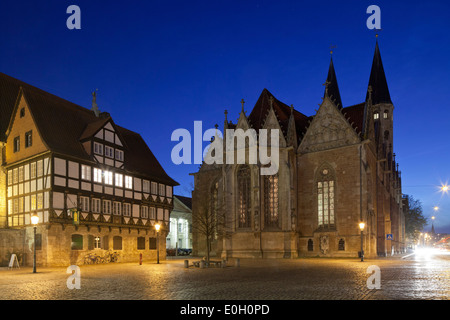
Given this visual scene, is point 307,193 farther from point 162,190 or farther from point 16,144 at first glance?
point 16,144

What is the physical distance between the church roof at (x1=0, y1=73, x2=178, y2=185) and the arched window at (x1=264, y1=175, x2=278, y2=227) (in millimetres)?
11557

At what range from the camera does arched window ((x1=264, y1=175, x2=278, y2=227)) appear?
4475 cm

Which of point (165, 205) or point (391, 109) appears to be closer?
point (165, 205)

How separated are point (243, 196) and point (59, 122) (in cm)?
2045

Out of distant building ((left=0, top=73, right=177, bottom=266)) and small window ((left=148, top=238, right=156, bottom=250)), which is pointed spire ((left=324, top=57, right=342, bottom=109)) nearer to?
distant building ((left=0, top=73, right=177, bottom=266))

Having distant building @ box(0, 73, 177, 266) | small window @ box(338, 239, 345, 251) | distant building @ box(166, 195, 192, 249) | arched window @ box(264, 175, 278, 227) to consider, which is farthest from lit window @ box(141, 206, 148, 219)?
distant building @ box(166, 195, 192, 249)

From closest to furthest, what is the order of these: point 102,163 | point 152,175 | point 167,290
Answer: point 167,290 → point 102,163 → point 152,175

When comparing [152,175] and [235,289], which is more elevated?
[152,175]

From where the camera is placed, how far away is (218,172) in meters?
54.4

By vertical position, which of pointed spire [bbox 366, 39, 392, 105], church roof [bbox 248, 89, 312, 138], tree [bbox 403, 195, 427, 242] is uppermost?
pointed spire [bbox 366, 39, 392, 105]

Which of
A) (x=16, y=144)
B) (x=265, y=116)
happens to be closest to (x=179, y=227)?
(x=265, y=116)

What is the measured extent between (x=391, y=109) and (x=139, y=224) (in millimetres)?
44967
